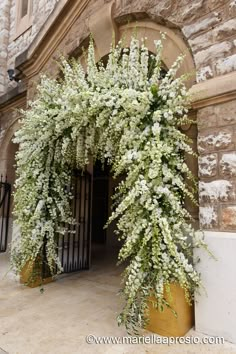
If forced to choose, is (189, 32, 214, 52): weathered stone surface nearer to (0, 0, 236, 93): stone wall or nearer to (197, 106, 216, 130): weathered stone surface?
(0, 0, 236, 93): stone wall

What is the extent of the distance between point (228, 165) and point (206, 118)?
44 cm

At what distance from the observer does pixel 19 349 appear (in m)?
1.89

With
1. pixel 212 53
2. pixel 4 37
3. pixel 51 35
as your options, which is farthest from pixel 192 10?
pixel 4 37

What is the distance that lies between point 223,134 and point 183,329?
155 cm

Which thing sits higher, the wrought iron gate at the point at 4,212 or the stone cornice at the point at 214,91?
the stone cornice at the point at 214,91

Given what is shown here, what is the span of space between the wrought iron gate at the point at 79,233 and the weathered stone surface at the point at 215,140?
201 cm

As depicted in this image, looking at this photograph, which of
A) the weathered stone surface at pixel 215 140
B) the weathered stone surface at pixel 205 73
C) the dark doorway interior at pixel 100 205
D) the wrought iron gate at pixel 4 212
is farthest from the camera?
the dark doorway interior at pixel 100 205

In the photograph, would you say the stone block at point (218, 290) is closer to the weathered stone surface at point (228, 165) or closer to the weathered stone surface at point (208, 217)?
the weathered stone surface at point (208, 217)

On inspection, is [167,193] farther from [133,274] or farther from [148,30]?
[148,30]

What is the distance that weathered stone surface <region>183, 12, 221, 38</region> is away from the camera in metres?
2.31

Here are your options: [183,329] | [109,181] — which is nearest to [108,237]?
[109,181]

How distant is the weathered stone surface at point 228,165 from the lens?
2099 millimetres

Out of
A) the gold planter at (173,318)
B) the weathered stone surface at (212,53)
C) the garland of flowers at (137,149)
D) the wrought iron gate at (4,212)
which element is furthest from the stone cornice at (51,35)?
the gold planter at (173,318)

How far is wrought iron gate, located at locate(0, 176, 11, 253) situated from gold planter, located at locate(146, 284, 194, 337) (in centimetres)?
435
